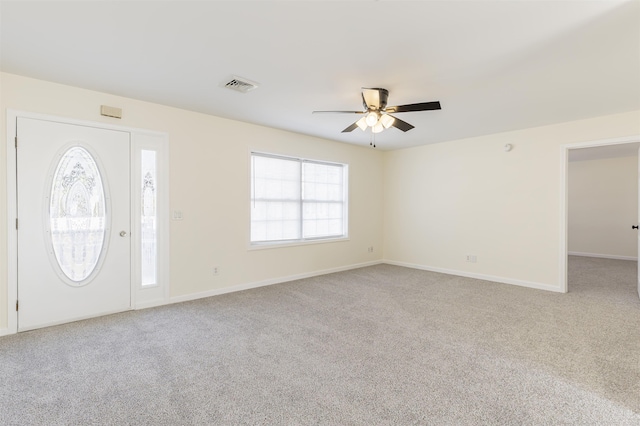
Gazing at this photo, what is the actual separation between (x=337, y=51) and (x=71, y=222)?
3258mm

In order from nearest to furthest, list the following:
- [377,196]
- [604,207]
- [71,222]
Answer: [71,222], [377,196], [604,207]

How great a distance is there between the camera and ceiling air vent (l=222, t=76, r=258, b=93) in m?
3.13

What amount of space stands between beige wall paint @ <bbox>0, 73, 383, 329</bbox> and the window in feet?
0.67

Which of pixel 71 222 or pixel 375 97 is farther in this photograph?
pixel 71 222

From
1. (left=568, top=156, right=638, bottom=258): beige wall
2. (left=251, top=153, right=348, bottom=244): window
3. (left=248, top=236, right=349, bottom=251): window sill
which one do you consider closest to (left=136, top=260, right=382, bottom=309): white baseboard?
(left=248, top=236, right=349, bottom=251): window sill

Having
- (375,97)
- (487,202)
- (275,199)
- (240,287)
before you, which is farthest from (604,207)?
(240,287)

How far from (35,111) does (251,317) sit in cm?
304

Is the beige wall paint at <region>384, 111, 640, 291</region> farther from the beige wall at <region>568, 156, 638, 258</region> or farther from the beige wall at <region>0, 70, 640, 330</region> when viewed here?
the beige wall at <region>568, 156, 638, 258</region>

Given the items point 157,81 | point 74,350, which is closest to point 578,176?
point 157,81

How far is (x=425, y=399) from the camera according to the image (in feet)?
6.72

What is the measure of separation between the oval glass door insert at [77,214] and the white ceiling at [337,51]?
0.88 m

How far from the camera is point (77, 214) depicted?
3445 mm

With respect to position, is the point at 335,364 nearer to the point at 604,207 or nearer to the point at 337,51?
the point at 337,51

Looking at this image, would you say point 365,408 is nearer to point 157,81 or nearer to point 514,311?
point 514,311
